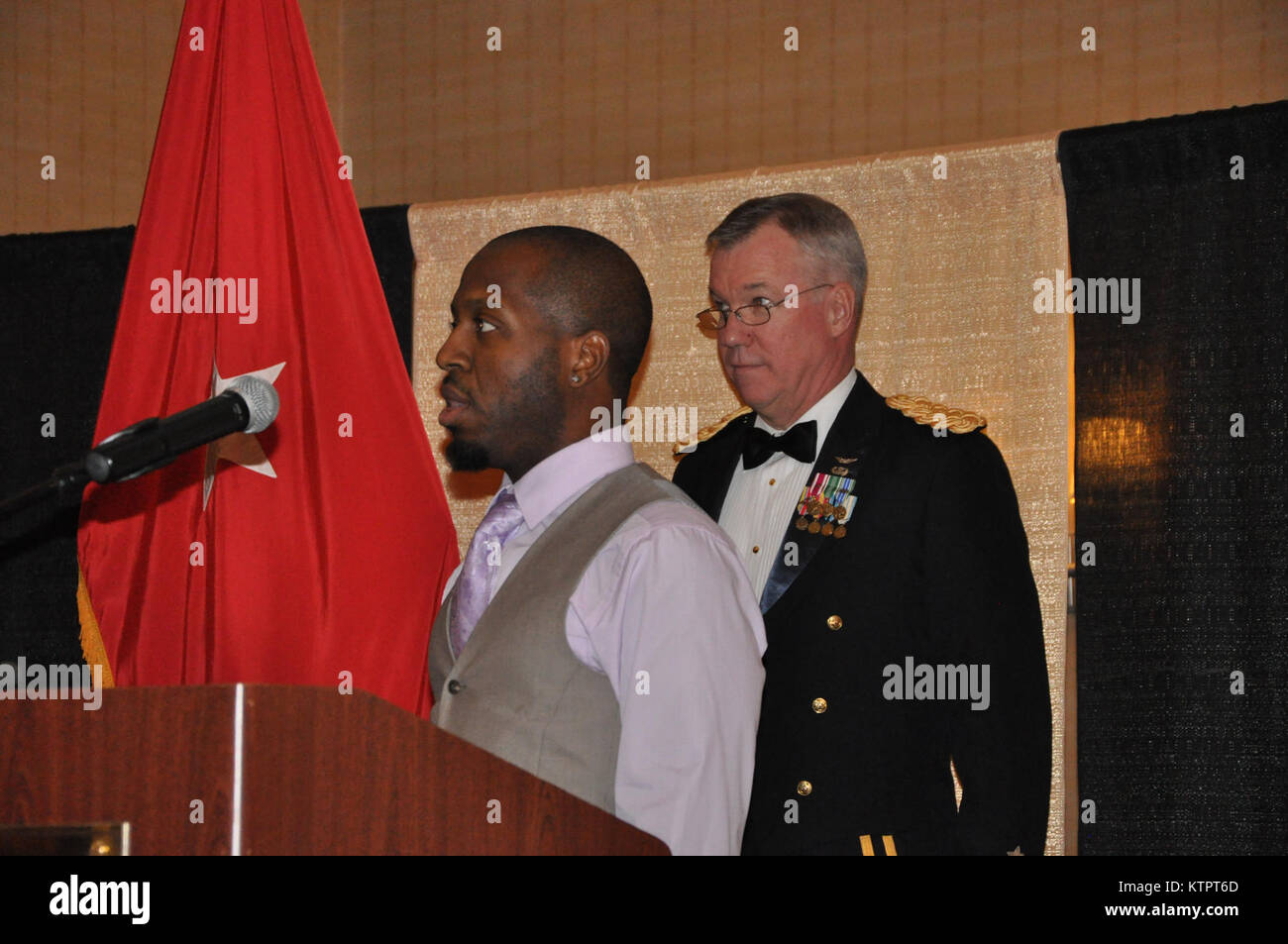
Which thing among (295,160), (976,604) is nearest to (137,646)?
(295,160)

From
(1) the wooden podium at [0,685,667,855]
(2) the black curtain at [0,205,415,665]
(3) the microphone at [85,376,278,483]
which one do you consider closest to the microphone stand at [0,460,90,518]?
(3) the microphone at [85,376,278,483]

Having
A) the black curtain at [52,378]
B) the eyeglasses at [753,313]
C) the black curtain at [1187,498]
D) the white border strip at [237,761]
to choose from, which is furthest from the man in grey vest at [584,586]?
the black curtain at [52,378]

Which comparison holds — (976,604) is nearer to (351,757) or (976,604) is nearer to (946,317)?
(946,317)

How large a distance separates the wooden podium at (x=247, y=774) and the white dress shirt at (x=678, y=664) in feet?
1.37

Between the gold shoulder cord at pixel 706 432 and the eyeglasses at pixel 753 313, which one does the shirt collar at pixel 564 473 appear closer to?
the eyeglasses at pixel 753 313

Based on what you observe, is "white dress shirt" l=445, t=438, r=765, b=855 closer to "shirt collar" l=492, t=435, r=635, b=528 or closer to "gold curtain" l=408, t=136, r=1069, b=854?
"shirt collar" l=492, t=435, r=635, b=528

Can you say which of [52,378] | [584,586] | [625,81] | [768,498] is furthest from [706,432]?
[52,378]

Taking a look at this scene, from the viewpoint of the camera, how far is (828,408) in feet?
7.53

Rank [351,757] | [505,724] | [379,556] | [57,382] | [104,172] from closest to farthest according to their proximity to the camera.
Result: [351,757] → [505,724] → [379,556] → [57,382] → [104,172]

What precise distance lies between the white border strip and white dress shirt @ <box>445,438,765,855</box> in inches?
24.5

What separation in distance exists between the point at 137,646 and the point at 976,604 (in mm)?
1216

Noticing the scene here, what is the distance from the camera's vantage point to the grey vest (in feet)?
5.51

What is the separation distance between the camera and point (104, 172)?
352 centimetres

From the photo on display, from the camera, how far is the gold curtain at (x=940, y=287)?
2.47 m
